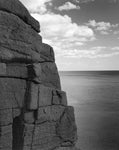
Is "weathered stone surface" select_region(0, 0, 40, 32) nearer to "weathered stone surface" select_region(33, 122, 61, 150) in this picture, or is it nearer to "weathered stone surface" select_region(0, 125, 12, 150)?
"weathered stone surface" select_region(33, 122, 61, 150)

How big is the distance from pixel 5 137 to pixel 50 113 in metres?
3.73

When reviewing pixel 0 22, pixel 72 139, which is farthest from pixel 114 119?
pixel 0 22

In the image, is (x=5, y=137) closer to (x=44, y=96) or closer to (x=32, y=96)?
(x=32, y=96)

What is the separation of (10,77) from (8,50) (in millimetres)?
1771

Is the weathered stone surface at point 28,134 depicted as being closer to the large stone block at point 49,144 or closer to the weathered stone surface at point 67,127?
the large stone block at point 49,144

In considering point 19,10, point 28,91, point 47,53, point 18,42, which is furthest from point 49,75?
point 19,10

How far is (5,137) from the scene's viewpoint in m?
13.2

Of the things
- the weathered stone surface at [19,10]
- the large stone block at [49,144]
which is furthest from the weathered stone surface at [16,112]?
the weathered stone surface at [19,10]

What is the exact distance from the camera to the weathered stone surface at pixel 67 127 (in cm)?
1617

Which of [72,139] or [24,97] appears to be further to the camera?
[72,139]

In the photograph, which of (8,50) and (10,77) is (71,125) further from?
(8,50)

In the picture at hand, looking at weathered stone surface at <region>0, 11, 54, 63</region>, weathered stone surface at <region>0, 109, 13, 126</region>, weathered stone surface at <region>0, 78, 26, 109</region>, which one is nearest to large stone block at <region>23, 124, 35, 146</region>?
weathered stone surface at <region>0, 109, 13, 126</region>

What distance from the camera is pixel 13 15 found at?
534 inches

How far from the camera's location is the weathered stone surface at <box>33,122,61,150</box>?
14.7m
